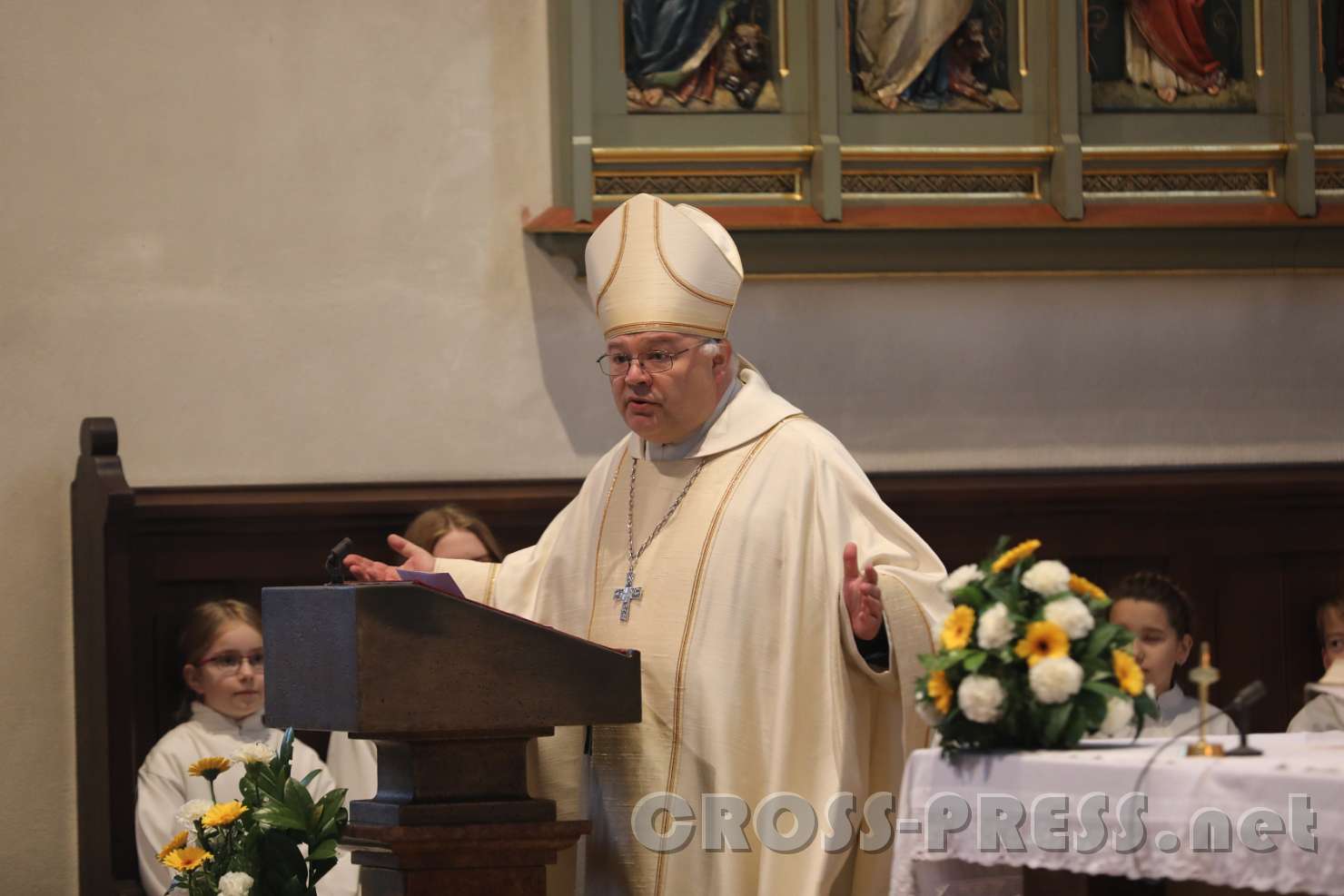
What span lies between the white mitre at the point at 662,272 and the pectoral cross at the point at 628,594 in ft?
2.07

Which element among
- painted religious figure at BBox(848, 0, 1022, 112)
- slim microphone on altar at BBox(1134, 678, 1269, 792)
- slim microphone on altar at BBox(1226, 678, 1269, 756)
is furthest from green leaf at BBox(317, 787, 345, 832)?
painted religious figure at BBox(848, 0, 1022, 112)

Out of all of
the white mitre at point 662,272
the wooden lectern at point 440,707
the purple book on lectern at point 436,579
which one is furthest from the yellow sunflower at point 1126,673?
the white mitre at point 662,272

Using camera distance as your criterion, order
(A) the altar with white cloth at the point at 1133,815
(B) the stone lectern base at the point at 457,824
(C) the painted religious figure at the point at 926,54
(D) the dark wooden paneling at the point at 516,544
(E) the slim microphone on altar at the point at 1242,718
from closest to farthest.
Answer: (A) the altar with white cloth at the point at 1133,815 < (E) the slim microphone on altar at the point at 1242,718 < (B) the stone lectern base at the point at 457,824 < (D) the dark wooden paneling at the point at 516,544 < (C) the painted religious figure at the point at 926,54

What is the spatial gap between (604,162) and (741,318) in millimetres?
733

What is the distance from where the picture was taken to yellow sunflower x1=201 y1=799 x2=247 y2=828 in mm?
4578

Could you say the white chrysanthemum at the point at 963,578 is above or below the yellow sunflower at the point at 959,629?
above

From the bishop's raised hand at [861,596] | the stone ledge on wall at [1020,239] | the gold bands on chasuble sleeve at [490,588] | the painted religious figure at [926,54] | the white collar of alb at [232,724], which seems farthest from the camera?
the painted religious figure at [926,54]

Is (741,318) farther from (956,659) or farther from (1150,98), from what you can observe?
(956,659)

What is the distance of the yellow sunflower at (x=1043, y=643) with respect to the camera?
3619 mm

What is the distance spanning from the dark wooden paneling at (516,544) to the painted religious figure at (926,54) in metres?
1.35

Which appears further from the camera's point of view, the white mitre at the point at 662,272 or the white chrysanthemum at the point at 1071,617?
the white mitre at the point at 662,272

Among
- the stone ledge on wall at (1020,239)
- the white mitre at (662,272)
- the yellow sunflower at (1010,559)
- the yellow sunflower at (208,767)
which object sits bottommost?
the yellow sunflower at (208,767)

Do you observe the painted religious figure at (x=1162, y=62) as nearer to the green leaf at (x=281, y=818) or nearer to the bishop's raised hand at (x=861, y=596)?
the bishop's raised hand at (x=861, y=596)

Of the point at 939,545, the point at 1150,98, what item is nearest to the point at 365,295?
the point at 939,545
